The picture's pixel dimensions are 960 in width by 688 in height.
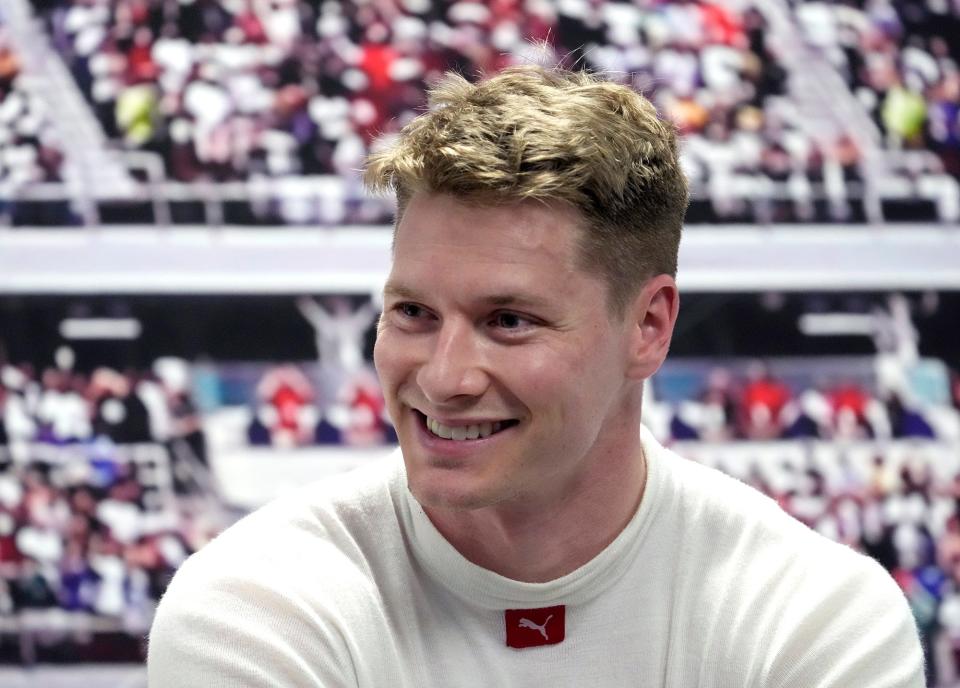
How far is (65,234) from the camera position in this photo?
3.56 metres

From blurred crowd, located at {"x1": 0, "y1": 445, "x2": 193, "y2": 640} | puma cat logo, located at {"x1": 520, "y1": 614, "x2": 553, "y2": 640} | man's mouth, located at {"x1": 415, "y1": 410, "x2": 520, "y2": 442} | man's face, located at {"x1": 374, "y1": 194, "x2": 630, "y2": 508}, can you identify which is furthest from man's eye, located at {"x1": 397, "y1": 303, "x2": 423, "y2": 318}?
blurred crowd, located at {"x1": 0, "y1": 445, "x2": 193, "y2": 640}

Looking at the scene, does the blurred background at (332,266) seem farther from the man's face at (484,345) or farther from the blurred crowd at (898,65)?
the man's face at (484,345)

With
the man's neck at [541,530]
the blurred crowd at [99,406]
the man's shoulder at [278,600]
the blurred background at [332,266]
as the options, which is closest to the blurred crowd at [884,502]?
the blurred background at [332,266]

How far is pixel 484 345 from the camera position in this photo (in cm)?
136

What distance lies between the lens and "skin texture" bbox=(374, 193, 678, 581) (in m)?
1.36

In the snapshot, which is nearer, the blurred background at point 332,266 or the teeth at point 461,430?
the teeth at point 461,430

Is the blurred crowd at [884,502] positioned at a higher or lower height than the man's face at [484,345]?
lower

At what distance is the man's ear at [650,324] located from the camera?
4.98 feet

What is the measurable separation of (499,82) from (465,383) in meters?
0.37

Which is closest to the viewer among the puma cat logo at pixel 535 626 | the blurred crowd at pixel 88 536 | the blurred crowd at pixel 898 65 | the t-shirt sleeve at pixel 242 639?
the t-shirt sleeve at pixel 242 639

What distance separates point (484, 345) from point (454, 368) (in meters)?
0.04

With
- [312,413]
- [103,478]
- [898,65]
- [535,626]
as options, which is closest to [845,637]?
[535,626]

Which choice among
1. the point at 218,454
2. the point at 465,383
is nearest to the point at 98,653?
the point at 218,454

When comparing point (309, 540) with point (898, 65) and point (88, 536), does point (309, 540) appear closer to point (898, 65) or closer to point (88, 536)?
point (88, 536)
